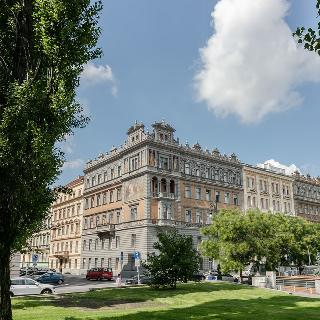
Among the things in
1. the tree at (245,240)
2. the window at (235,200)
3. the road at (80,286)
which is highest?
the window at (235,200)

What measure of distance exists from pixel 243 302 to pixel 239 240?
55.2 feet

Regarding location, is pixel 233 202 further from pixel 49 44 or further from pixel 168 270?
pixel 49 44

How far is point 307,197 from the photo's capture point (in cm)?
8381

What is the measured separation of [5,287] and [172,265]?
67.4 feet

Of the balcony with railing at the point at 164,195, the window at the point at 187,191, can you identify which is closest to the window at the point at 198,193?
the window at the point at 187,191

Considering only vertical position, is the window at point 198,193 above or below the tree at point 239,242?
above

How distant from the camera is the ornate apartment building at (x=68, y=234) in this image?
75562 mm

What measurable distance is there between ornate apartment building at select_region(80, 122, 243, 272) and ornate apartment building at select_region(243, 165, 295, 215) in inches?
84.4

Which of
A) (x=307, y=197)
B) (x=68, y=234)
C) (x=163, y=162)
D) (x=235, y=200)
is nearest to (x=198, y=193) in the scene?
(x=163, y=162)

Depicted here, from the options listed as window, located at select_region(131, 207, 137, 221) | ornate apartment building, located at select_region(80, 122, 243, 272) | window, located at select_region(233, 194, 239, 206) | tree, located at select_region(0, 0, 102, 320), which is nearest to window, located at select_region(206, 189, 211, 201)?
ornate apartment building, located at select_region(80, 122, 243, 272)

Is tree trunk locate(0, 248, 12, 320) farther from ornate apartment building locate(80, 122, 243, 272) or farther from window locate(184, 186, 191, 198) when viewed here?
window locate(184, 186, 191, 198)

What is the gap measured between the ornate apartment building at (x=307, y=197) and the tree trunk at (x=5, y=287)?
240 feet

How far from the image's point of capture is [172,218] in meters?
58.2

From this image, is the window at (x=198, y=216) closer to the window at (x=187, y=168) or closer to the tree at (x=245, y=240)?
the window at (x=187, y=168)
